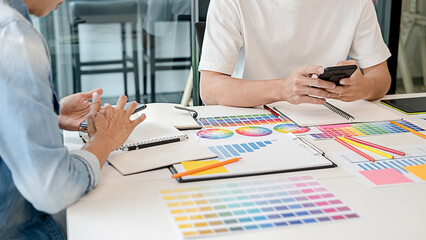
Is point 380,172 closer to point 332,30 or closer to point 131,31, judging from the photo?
point 332,30

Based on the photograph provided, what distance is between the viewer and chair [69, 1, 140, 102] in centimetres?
307

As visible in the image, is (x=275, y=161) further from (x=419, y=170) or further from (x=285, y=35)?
(x=285, y=35)

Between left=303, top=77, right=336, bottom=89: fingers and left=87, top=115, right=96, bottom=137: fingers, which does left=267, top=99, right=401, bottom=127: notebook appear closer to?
left=303, top=77, right=336, bottom=89: fingers

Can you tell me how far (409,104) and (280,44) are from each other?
1.68ft

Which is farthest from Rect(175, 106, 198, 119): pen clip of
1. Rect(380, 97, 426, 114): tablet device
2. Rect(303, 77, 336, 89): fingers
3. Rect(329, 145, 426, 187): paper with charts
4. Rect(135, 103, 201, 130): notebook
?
Rect(380, 97, 426, 114): tablet device

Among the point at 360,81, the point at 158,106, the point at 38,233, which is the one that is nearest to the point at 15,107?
the point at 38,233

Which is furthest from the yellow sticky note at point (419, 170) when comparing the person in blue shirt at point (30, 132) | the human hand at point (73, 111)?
the human hand at point (73, 111)

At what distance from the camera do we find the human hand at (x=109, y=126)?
114 centimetres

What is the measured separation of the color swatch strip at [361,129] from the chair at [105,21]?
6.63 ft

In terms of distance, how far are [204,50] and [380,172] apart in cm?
88

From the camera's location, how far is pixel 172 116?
1490mm

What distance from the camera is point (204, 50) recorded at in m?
1.81

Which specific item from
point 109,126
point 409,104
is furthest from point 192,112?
point 409,104

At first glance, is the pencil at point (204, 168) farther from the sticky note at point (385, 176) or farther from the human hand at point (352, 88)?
the human hand at point (352, 88)
